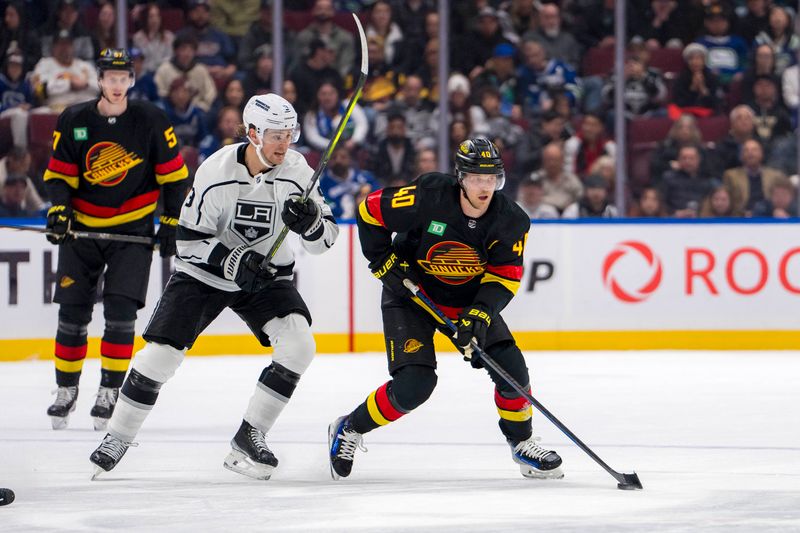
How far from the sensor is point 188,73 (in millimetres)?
8688

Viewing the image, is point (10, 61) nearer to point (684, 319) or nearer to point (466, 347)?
point (684, 319)

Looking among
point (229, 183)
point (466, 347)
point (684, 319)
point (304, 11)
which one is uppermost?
point (304, 11)

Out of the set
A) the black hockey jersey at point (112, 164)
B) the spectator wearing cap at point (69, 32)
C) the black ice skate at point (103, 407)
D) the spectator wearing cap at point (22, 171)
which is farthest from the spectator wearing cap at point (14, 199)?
the black ice skate at point (103, 407)

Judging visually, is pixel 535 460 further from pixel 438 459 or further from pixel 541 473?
pixel 438 459

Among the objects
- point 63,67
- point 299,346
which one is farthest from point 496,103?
point 299,346

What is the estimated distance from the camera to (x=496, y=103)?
895 cm

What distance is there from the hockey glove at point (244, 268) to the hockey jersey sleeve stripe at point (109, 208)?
114cm

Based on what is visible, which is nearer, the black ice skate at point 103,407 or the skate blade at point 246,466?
the skate blade at point 246,466

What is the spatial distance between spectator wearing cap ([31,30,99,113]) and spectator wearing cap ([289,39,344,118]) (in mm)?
1150

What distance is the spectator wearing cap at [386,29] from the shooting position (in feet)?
29.2

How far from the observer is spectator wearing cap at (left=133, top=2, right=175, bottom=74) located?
8.52 metres

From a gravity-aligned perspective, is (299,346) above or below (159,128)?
below

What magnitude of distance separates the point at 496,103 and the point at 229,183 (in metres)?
4.92

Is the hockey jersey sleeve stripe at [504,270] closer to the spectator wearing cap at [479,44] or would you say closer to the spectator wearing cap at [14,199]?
the spectator wearing cap at [14,199]
